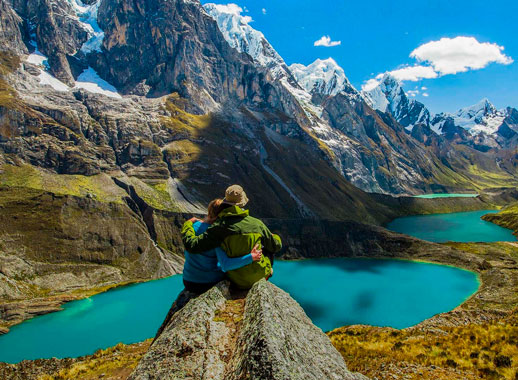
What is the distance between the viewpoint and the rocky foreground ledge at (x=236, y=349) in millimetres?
5113

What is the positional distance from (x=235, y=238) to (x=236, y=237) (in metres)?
0.04

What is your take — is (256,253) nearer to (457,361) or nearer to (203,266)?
(203,266)

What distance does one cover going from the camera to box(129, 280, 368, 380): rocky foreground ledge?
16.8 feet

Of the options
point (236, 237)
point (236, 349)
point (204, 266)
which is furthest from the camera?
point (204, 266)

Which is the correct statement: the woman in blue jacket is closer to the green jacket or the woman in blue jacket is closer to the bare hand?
Result: the bare hand

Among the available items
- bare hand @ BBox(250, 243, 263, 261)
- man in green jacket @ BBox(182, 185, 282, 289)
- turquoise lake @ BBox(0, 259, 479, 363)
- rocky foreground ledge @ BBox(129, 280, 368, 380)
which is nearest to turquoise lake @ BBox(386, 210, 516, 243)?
turquoise lake @ BBox(0, 259, 479, 363)

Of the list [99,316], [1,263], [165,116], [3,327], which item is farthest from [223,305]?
[165,116]

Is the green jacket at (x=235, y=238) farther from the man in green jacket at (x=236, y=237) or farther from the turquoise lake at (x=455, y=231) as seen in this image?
the turquoise lake at (x=455, y=231)

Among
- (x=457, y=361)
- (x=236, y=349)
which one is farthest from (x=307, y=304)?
(x=236, y=349)

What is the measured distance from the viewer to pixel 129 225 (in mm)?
111875

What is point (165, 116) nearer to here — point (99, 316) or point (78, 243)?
point (78, 243)

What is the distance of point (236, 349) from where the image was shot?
630cm

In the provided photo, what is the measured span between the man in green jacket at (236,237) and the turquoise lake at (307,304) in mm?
Answer: 55911

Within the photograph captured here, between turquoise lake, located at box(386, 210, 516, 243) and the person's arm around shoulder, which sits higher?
the person's arm around shoulder
